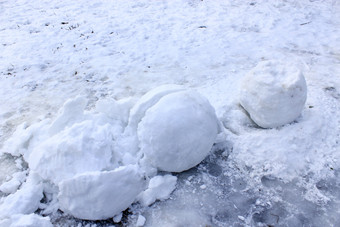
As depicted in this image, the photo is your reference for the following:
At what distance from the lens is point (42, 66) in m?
4.86

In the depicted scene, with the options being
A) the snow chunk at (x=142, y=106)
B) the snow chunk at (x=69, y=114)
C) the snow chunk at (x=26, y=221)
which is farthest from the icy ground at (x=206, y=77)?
the snow chunk at (x=142, y=106)

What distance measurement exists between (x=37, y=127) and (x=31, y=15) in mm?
3786

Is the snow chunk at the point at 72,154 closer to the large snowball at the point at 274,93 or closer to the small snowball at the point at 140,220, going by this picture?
the small snowball at the point at 140,220

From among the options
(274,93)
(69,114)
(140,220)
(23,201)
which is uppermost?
(69,114)

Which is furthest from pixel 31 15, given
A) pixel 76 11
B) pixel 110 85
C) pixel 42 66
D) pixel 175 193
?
pixel 175 193

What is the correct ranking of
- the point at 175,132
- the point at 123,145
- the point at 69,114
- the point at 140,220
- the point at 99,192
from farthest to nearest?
the point at 69,114 < the point at 123,145 < the point at 175,132 < the point at 140,220 < the point at 99,192

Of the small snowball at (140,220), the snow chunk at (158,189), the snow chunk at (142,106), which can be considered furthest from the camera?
the snow chunk at (142,106)

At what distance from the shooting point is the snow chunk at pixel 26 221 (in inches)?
96.7

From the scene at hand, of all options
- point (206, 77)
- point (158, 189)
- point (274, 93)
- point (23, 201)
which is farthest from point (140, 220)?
point (206, 77)

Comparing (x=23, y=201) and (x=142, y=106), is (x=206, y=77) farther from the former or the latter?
(x=23, y=201)

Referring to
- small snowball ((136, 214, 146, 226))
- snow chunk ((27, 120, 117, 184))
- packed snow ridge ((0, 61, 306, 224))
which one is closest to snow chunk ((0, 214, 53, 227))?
packed snow ridge ((0, 61, 306, 224))

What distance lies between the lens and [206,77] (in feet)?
14.8

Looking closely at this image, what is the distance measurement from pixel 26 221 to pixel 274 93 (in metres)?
2.40

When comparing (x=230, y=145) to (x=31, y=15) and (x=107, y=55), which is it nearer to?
(x=107, y=55)
